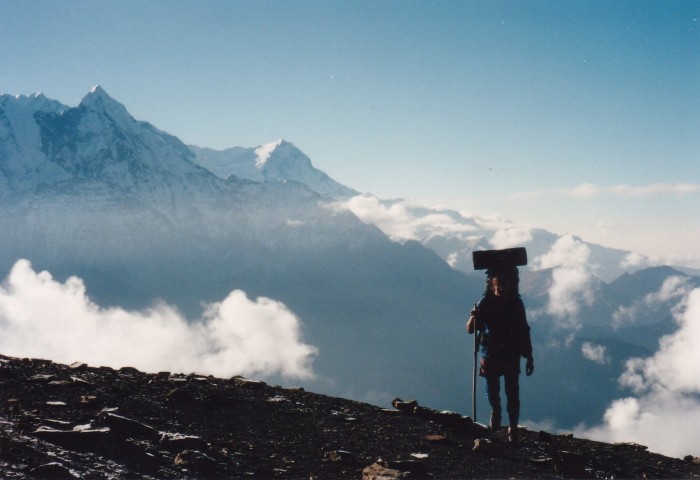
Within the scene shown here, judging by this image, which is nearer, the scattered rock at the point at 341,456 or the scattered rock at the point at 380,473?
the scattered rock at the point at 380,473

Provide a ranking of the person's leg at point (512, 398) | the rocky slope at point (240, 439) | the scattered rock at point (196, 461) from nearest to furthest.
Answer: the rocky slope at point (240, 439)
the scattered rock at point (196, 461)
the person's leg at point (512, 398)

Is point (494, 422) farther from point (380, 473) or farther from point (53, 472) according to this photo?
point (53, 472)

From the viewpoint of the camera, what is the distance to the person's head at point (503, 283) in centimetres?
1023

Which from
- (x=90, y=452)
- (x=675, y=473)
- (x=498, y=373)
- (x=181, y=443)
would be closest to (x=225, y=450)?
(x=181, y=443)

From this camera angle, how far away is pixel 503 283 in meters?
10.3

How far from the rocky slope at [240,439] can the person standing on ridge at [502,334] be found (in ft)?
3.11

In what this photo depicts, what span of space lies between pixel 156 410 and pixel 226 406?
4.56 ft

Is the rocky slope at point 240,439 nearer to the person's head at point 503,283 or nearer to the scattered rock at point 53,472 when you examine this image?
the scattered rock at point 53,472

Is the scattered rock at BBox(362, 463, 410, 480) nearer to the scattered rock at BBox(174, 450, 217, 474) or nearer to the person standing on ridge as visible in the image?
the scattered rock at BBox(174, 450, 217, 474)

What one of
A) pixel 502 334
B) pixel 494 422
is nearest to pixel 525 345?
pixel 502 334

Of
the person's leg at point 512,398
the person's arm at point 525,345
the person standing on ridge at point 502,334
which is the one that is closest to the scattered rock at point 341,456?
the person's leg at point 512,398

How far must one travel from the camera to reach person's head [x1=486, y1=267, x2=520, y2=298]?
1023cm

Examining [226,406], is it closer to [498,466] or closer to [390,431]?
[390,431]

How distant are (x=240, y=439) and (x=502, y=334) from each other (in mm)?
5765
